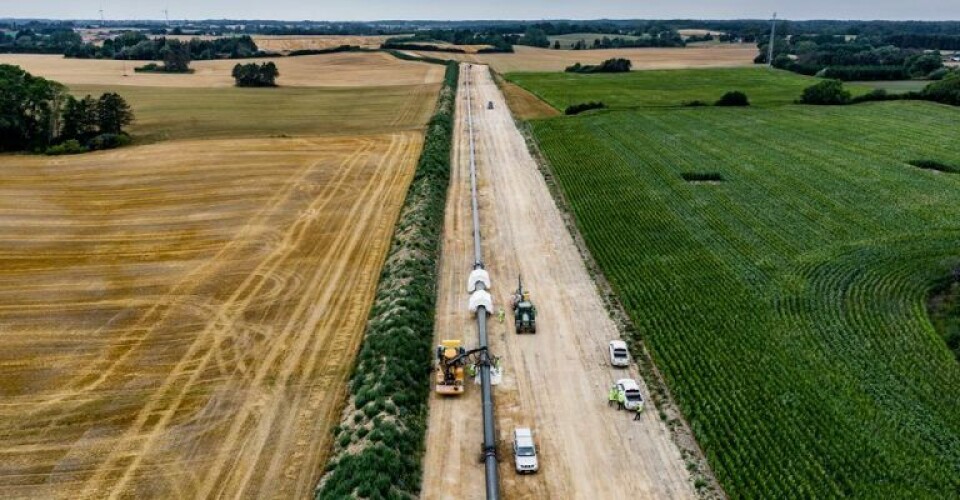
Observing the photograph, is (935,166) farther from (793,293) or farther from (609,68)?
(609,68)

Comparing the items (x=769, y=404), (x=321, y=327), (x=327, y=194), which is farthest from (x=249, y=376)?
(x=327, y=194)

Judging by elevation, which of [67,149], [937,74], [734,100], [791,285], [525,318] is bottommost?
[525,318]

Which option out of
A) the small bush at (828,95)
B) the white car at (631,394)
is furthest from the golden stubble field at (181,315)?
the small bush at (828,95)

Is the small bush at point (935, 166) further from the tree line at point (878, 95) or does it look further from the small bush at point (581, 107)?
the small bush at point (581, 107)

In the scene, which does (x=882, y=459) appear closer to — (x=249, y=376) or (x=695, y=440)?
(x=695, y=440)

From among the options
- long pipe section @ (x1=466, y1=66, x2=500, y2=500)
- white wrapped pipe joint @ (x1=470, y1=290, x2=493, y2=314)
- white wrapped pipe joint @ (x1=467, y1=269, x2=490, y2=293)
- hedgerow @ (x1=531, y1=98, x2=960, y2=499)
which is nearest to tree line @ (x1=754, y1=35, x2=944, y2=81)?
hedgerow @ (x1=531, y1=98, x2=960, y2=499)

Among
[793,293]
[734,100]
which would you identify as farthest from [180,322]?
[734,100]
